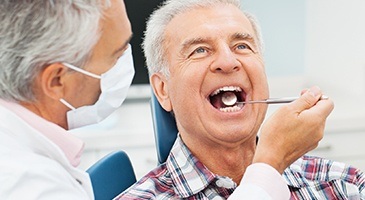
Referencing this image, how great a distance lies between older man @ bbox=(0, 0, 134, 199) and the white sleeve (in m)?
0.30

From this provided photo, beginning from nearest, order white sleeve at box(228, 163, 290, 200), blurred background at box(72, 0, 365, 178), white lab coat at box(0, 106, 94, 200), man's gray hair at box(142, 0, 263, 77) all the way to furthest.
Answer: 1. white lab coat at box(0, 106, 94, 200)
2. white sleeve at box(228, 163, 290, 200)
3. man's gray hair at box(142, 0, 263, 77)
4. blurred background at box(72, 0, 365, 178)

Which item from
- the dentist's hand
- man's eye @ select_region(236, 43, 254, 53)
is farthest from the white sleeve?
man's eye @ select_region(236, 43, 254, 53)

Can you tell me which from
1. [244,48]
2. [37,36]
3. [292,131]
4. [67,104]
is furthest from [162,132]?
[37,36]

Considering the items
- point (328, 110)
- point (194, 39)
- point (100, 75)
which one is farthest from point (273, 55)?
point (100, 75)

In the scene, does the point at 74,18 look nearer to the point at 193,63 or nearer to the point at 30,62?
the point at 30,62

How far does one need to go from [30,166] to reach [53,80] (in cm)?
17

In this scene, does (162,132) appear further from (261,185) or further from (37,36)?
(37,36)

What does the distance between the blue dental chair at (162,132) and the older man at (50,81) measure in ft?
2.12

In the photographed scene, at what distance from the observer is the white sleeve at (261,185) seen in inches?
43.1

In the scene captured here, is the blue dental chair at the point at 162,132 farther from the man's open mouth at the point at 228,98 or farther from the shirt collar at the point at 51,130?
the shirt collar at the point at 51,130

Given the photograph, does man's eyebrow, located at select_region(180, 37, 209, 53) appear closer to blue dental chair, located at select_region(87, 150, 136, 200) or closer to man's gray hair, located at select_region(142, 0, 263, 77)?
man's gray hair, located at select_region(142, 0, 263, 77)

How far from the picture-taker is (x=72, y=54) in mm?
952

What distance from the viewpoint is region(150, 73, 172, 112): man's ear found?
1.64 meters

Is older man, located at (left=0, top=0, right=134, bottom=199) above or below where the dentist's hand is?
above
